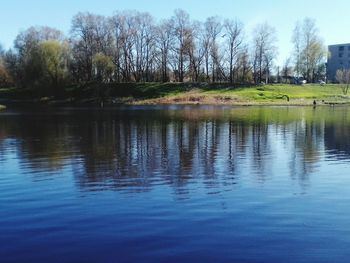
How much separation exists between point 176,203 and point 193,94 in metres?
103

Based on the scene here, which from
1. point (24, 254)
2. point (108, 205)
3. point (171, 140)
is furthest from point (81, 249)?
point (171, 140)

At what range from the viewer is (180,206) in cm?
1670

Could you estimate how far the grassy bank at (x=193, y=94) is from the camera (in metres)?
113

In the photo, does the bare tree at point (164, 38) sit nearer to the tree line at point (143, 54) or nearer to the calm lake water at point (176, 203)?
the tree line at point (143, 54)

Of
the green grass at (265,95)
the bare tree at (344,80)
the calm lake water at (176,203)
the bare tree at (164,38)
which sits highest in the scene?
the bare tree at (164,38)

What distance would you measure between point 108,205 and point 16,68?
464 ft

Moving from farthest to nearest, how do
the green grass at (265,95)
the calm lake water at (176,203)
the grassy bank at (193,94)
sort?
the grassy bank at (193,94) → the green grass at (265,95) → the calm lake water at (176,203)

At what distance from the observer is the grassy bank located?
113m

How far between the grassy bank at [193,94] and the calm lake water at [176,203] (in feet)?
261

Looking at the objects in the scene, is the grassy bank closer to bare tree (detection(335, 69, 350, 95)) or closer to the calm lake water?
bare tree (detection(335, 69, 350, 95))

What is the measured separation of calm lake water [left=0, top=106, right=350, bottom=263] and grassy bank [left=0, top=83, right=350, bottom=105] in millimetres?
79596

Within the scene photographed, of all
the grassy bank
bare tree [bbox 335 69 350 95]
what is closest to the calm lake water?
the grassy bank

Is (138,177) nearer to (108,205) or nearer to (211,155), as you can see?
(108,205)

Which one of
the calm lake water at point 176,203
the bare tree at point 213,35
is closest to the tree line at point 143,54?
the bare tree at point 213,35
